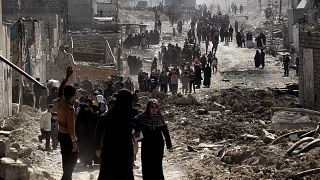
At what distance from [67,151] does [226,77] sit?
22.4m

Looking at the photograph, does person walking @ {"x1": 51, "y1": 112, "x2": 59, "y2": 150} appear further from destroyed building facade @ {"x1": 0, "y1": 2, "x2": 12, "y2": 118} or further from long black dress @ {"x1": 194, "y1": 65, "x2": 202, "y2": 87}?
long black dress @ {"x1": 194, "y1": 65, "x2": 202, "y2": 87}

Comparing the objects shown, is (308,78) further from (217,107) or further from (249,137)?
(249,137)

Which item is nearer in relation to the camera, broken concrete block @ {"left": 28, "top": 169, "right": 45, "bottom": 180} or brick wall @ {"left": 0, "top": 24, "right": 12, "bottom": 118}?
broken concrete block @ {"left": 28, "top": 169, "right": 45, "bottom": 180}

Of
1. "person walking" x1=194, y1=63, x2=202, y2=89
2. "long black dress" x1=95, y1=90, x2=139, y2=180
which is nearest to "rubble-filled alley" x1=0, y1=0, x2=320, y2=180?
"long black dress" x1=95, y1=90, x2=139, y2=180

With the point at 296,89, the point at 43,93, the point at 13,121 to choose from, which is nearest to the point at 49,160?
the point at 13,121

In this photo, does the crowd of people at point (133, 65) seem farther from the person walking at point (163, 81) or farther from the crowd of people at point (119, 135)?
the crowd of people at point (119, 135)

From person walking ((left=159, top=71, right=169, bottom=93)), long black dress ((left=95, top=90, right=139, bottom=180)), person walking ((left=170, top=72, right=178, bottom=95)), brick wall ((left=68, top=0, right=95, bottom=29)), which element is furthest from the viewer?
brick wall ((left=68, top=0, right=95, bottom=29))

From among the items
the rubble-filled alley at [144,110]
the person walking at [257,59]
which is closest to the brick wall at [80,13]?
the rubble-filled alley at [144,110]

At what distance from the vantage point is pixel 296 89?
2286 cm

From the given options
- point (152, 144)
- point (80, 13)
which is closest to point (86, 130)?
point (152, 144)

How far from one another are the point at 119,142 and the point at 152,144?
33.6 inches

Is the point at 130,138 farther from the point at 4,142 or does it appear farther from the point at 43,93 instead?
the point at 43,93

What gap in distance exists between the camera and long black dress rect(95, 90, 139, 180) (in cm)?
842

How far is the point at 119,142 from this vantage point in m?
8.43
